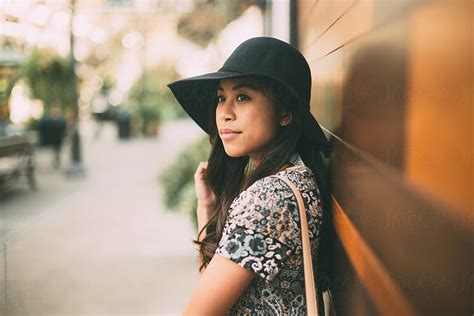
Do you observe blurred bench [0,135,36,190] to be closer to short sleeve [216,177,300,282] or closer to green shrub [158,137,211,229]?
green shrub [158,137,211,229]

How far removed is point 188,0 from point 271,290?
948cm

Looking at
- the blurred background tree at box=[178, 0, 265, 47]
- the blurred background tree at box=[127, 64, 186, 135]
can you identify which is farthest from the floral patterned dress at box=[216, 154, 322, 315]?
the blurred background tree at box=[127, 64, 186, 135]

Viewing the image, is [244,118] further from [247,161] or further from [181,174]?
[181,174]

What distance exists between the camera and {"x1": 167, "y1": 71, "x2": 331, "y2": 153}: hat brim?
1569 millimetres

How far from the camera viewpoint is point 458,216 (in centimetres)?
64

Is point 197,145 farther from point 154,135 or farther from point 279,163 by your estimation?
point 154,135

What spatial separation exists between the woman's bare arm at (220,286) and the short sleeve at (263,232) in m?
0.02

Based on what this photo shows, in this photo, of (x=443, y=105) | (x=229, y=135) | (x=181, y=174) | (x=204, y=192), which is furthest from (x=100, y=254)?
(x=443, y=105)

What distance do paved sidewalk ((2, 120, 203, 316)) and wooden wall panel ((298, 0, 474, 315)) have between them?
4.86ft

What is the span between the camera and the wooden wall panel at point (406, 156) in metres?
0.64

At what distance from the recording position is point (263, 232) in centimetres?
123

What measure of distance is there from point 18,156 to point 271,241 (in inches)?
341

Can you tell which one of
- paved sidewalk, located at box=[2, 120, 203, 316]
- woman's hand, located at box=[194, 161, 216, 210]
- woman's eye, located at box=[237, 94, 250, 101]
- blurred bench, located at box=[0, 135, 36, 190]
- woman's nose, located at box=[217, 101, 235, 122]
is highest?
woman's eye, located at box=[237, 94, 250, 101]

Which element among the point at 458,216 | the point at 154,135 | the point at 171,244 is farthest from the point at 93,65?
the point at 458,216
